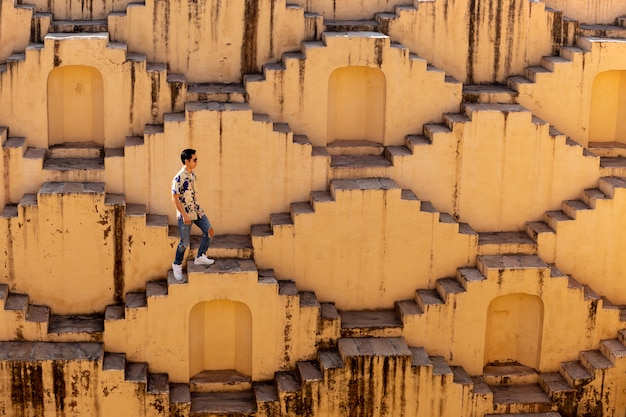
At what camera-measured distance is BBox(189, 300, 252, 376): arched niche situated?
24547 millimetres

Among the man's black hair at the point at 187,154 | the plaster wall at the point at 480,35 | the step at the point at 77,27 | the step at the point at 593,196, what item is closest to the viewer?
the man's black hair at the point at 187,154

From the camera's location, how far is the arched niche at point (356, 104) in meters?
25.8

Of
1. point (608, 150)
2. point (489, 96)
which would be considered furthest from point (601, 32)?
point (489, 96)

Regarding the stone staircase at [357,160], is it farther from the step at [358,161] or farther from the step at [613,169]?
the step at [613,169]

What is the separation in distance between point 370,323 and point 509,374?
2.82m

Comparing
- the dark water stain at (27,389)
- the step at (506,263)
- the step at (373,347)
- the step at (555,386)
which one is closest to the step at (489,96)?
the step at (506,263)

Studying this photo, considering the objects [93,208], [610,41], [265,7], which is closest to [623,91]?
[610,41]

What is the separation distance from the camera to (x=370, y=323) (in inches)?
974

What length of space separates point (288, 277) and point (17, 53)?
630 cm

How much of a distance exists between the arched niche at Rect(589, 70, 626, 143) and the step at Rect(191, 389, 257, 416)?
27.8 ft

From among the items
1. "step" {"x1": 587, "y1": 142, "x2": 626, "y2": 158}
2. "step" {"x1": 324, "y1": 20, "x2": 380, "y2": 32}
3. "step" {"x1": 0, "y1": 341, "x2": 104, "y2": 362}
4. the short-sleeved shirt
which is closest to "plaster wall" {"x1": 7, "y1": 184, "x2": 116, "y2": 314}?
"step" {"x1": 0, "y1": 341, "x2": 104, "y2": 362}

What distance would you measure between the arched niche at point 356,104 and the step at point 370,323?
3.26 m

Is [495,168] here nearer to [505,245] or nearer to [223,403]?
[505,245]

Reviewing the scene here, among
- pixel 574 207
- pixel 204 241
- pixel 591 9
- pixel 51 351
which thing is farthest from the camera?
pixel 591 9
